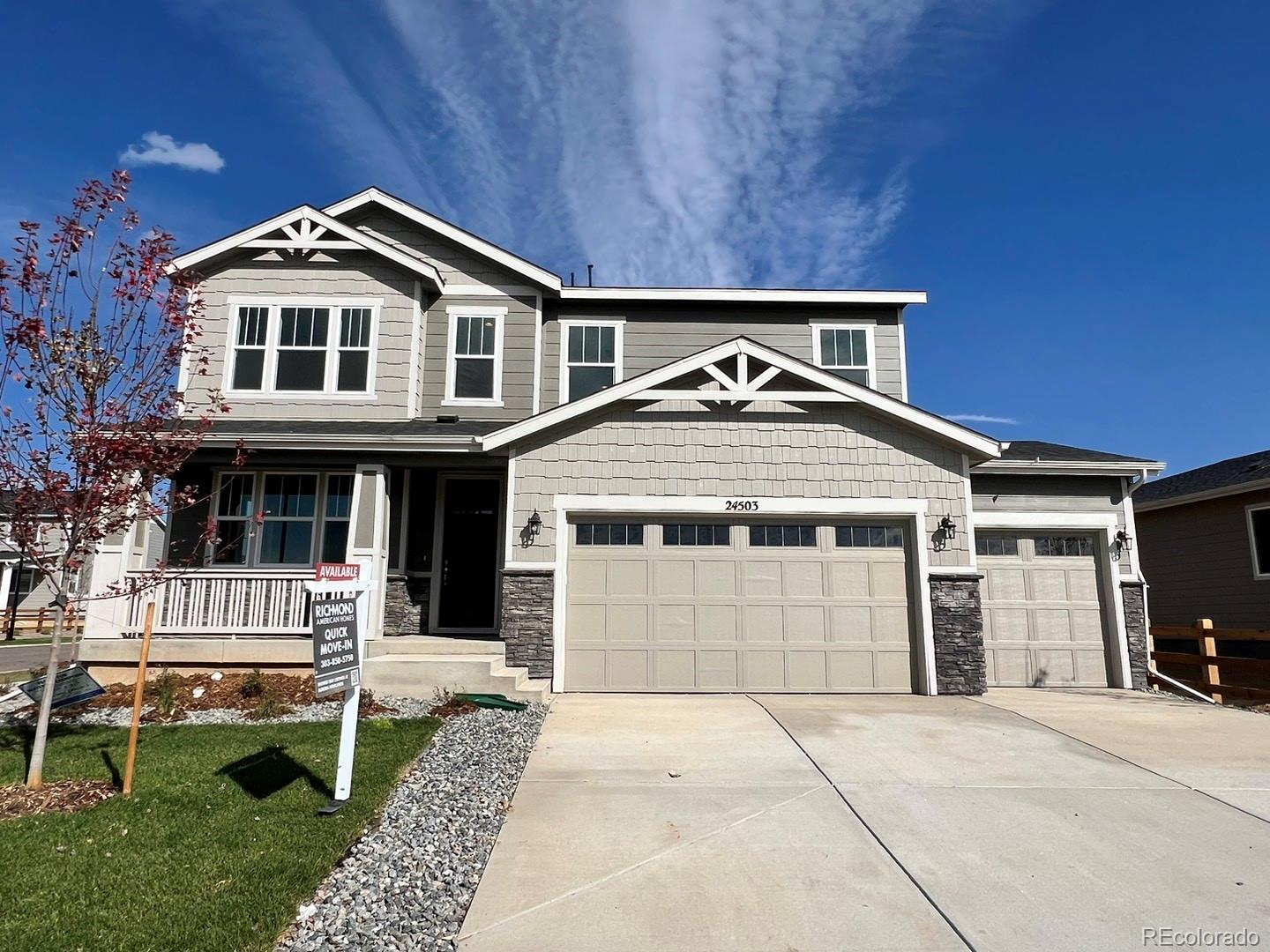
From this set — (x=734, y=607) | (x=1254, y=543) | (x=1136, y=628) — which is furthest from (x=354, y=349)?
(x=1254, y=543)

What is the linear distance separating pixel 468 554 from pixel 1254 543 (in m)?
13.9

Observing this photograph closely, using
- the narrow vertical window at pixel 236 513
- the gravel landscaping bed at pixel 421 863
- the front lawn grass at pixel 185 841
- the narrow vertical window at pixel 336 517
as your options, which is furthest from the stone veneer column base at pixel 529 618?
the narrow vertical window at pixel 236 513

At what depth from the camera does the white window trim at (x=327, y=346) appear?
38.5 feet

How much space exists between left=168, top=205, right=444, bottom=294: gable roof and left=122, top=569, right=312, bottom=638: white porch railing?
521 cm

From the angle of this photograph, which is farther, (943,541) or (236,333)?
(236,333)

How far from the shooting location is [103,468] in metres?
5.42

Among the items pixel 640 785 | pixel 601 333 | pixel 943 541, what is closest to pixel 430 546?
pixel 601 333

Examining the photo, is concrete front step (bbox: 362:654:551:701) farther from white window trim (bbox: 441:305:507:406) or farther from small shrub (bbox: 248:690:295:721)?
white window trim (bbox: 441:305:507:406)

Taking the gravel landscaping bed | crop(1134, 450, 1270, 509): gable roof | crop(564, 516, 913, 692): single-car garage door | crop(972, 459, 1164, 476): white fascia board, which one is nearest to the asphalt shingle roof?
crop(1134, 450, 1270, 509): gable roof

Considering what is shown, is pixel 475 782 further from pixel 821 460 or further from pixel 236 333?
pixel 236 333

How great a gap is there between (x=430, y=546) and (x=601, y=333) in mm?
4629

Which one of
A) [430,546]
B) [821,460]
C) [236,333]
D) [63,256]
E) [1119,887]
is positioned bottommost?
[1119,887]

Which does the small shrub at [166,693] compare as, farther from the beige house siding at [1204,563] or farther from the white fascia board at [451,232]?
the beige house siding at [1204,563]

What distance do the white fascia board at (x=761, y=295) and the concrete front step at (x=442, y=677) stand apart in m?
6.55
